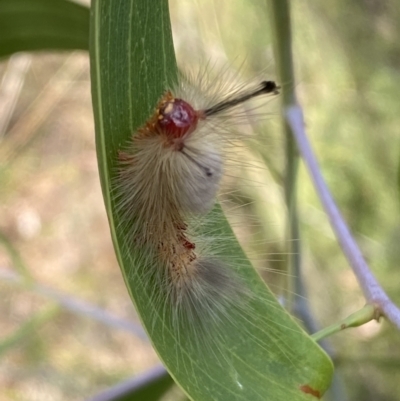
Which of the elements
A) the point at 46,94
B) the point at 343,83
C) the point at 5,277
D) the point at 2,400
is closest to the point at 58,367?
the point at 2,400

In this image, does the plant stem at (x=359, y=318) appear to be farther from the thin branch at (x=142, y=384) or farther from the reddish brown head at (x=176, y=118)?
the thin branch at (x=142, y=384)

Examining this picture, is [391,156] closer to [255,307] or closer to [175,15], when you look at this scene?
[175,15]

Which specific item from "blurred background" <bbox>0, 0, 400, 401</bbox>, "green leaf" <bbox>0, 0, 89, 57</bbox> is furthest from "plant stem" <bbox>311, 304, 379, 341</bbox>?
"blurred background" <bbox>0, 0, 400, 401</bbox>

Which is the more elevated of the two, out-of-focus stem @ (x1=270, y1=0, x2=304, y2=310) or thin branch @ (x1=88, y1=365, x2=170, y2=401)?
out-of-focus stem @ (x1=270, y1=0, x2=304, y2=310)

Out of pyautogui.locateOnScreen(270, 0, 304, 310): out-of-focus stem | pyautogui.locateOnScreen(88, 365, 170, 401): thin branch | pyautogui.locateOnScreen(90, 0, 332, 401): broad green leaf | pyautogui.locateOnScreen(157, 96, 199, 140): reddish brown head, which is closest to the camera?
pyautogui.locateOnScreen(90, 0, 332, 401): broad green leaf

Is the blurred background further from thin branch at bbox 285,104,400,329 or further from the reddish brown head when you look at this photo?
the reddish brown head

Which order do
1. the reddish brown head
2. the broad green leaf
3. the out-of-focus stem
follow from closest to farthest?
the broad green leaf < the reddish brown head < the out-of-focus stem
